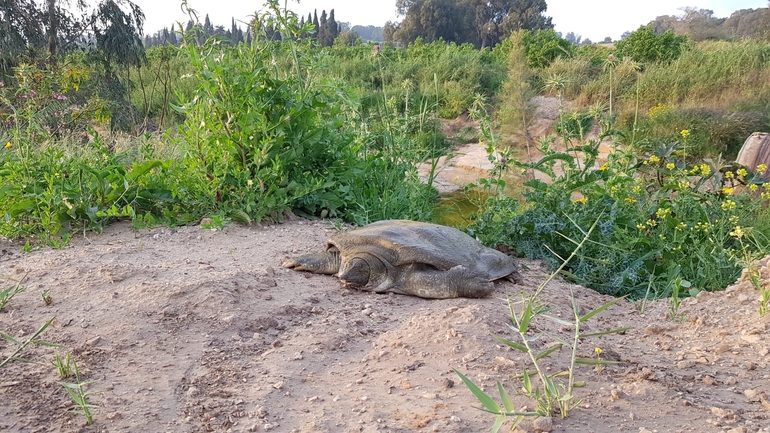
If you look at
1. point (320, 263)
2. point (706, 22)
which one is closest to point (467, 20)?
point (706, 22)

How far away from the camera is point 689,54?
13766 mm

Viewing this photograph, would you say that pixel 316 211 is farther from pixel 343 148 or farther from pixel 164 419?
pixel 164 419

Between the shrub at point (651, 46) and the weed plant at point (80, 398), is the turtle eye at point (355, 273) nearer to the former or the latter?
the weed plant at point (80, 398)

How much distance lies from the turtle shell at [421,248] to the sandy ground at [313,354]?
0.15 m

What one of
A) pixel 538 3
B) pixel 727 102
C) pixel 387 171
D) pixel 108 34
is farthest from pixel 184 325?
pixel 538 3

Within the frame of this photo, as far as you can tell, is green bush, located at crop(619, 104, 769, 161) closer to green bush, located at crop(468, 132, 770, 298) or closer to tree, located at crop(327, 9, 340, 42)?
green bush, located at crop(468, 132, 770, 298)

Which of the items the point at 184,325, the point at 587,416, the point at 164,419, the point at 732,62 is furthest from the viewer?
the point at 732,62

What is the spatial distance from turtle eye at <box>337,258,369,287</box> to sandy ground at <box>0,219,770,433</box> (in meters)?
0.06

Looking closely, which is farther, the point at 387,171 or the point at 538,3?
the point at 538,3

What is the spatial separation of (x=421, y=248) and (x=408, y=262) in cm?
9

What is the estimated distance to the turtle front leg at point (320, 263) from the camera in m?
3.10

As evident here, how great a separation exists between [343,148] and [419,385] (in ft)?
8.75

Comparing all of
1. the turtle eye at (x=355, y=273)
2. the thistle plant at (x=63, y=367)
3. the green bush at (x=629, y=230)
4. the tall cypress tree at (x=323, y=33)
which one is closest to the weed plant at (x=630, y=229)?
the green bush at (x=629, y=230)

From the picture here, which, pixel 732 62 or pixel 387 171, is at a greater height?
pixel 732 62
